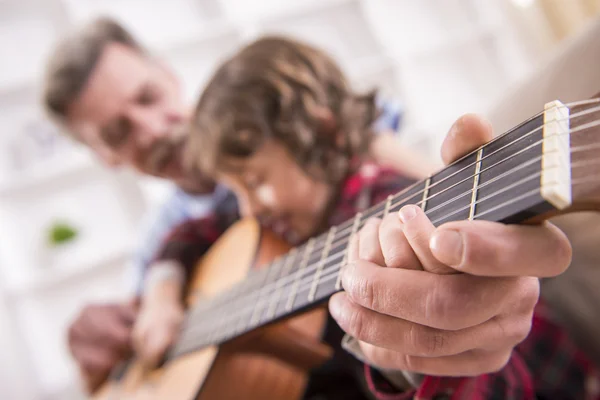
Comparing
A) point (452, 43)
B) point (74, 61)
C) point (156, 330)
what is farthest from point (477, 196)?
point (452, 43)

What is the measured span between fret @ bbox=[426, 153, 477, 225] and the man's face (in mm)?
805

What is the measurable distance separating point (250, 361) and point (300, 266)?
9.0 inches

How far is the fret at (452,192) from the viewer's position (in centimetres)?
28

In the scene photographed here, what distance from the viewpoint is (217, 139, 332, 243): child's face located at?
70 centimetres

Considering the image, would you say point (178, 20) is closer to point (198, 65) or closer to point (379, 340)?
point (198, 65)

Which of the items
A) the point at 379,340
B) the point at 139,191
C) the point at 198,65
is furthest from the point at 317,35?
the point at 379,340

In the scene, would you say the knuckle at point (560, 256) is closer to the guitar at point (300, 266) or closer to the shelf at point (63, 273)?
the guitar at point (300, 266)

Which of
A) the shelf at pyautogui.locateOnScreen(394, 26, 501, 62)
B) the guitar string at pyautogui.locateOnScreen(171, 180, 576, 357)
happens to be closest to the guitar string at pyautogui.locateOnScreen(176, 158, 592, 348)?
the guitar string at pyautogui.locateOnScreen(171, 180, 576, 357)

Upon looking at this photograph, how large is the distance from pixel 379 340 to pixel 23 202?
1809 millimetres

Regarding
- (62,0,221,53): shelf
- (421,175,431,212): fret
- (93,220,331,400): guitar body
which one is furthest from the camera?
(62,0,221,53): shelf

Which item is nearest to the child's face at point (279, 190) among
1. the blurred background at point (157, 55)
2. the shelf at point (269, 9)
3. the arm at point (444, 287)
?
the arm at point (444, 287)

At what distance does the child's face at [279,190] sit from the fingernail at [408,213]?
0.42m

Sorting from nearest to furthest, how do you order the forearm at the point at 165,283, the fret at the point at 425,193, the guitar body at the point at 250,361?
the fret at the point at 425,193, the guitar body at the point at 250,361, the forearm at the point at 165,283

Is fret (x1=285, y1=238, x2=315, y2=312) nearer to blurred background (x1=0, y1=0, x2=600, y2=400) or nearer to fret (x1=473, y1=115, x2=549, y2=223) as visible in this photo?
fret (x1=473, y1=115, x2=549, y2=223)
